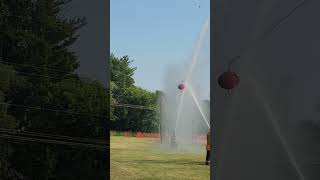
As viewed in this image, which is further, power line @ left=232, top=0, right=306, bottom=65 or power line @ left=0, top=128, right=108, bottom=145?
power line @ left=0, top=128, right=108, bottom=145

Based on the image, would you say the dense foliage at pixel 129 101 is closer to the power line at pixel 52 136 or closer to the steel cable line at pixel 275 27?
A: the power line at pixel 52 136

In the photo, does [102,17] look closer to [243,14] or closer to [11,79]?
[11,79]

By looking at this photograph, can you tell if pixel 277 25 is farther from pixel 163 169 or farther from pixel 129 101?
pixel 129 101

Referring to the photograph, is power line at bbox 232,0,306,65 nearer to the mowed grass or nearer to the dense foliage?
the mowed grass

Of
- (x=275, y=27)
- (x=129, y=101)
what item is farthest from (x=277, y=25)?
(x=129, y=101)

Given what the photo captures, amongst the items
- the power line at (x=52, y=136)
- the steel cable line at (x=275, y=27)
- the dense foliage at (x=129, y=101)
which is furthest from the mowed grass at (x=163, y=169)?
the dense foliage at (x=129, y=101)

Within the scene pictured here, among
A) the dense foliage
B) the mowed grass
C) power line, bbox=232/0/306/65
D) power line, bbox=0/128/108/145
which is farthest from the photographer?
the dense foliage

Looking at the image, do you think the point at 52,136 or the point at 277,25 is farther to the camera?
the point at 52,136

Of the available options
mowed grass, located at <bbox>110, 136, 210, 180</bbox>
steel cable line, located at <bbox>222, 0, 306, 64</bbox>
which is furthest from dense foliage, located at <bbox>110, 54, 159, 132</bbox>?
steel cable line, located at <bbox>222, 0, 306, 64</bbox>

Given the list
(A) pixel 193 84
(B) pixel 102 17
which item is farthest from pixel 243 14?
(A) pixel 193 84

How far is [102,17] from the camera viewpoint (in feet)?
32.2

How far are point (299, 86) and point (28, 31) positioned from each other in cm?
507

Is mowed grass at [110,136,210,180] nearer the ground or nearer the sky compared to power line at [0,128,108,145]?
nearer the ground

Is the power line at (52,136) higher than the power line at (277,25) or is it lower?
lower
